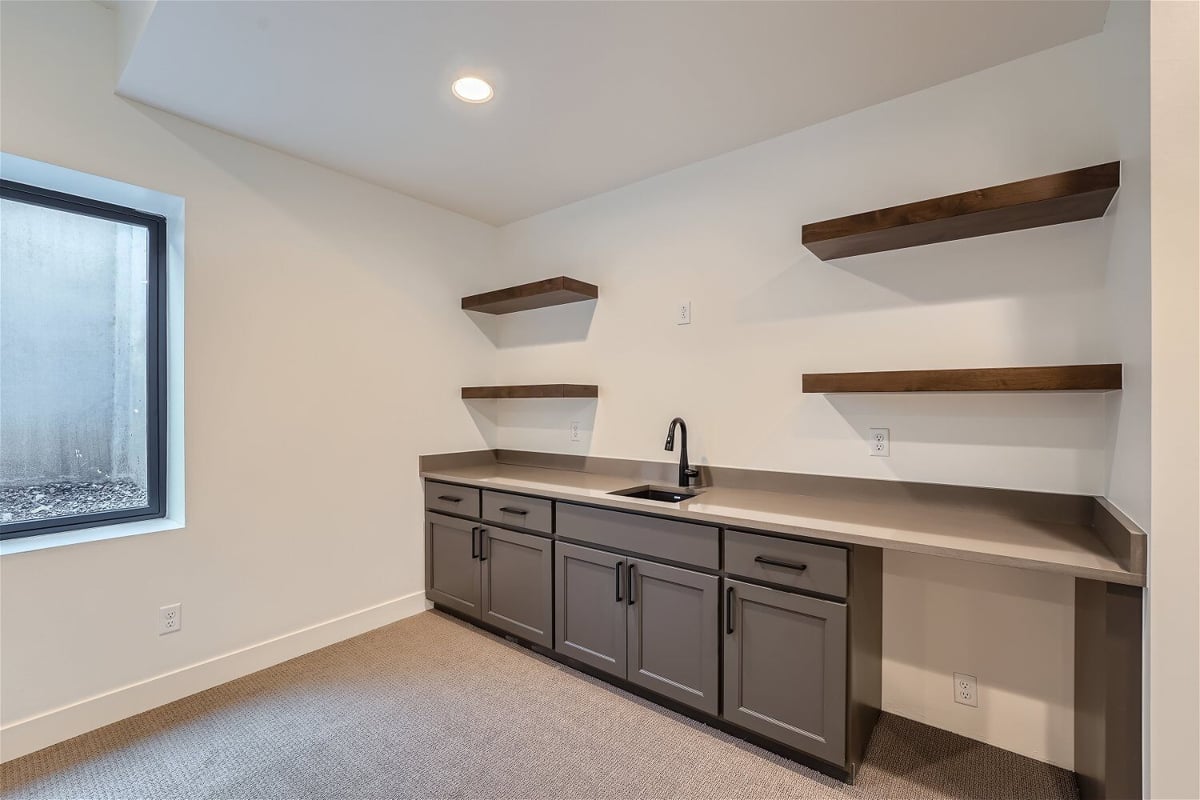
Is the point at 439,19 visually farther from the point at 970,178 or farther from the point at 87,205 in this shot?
the point at 970,178

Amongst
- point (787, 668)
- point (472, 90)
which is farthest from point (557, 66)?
point (787, 668)

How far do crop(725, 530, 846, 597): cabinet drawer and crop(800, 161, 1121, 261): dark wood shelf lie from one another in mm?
1118

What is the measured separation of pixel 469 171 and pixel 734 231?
140 centimetres

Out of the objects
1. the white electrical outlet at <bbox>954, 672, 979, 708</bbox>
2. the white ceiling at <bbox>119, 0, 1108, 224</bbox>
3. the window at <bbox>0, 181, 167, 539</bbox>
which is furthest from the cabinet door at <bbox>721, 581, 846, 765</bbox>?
the window at <bbox>0, 181, 167, 539</bbox>

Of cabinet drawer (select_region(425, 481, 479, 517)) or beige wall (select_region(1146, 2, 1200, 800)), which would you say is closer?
beige wall (select_region(1146, 2, 1200, 800))

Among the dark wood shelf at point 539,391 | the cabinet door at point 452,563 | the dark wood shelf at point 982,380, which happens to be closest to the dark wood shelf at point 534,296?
the dark wood shelf at point 539,391

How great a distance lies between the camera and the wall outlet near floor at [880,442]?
219cm

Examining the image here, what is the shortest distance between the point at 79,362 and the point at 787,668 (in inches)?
119

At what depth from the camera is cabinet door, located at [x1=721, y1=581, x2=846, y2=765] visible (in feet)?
5.89

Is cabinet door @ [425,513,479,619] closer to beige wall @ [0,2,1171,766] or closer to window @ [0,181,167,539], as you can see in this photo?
beige wall @ [0,2,1171,766]

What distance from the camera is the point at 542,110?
7.45 ft

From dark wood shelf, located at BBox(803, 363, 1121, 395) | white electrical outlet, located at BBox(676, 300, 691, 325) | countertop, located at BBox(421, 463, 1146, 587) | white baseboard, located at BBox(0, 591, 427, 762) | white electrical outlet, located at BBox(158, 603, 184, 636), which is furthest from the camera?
white electrical outlet, located at BBox(676, 300, 691, 325)

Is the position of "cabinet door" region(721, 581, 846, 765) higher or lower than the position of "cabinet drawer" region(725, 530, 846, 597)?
lower

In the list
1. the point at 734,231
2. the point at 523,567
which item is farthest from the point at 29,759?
the point at 734,231
